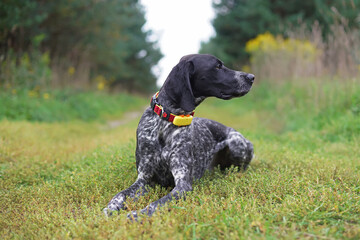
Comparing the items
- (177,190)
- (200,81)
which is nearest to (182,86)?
(200,81)

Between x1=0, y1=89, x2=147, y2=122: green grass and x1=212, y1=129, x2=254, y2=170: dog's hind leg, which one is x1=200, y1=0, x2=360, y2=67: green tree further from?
x1=212, y1=129, x2=254, y2=170: dog's hind leg

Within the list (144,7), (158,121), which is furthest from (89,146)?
(144,7)

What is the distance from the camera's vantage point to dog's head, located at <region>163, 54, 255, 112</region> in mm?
2865

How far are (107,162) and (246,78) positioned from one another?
1.98m

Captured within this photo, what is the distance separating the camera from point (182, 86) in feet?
9.41

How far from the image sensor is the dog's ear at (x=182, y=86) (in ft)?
9.32

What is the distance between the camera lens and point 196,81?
2.99m

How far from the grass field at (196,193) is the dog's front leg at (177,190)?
82 millimetres

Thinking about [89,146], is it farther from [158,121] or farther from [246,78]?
[246,78]

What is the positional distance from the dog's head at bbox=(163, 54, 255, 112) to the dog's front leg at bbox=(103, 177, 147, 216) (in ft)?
2.67

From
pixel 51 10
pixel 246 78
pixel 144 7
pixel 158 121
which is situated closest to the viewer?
pixel 158 121

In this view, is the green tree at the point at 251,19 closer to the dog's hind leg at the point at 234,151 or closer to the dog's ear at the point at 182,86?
the dog's hind leg at the point at 234,151

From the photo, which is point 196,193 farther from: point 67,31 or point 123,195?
point 67,31

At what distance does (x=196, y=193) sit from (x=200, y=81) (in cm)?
104
